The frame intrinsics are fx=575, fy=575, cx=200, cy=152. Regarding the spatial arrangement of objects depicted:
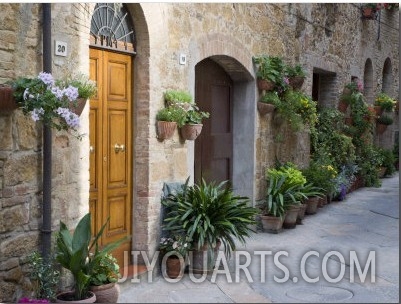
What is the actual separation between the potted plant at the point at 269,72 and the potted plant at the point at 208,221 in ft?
8.76

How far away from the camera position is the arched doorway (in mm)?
5188

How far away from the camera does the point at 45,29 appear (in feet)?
13.9

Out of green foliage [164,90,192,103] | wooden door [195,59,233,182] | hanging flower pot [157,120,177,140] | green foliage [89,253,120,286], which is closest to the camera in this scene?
green foliage [89,253,120,286]

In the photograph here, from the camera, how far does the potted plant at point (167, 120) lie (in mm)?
5742

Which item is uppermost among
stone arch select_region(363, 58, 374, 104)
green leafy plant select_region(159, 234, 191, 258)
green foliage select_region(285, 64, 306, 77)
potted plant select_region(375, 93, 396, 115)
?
stone arch select_region(363, 58, 374, 104)

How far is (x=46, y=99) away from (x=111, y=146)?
1.54m

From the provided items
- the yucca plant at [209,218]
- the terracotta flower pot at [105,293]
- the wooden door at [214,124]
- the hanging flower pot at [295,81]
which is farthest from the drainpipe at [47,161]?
the hanging flower pot at [295,81]

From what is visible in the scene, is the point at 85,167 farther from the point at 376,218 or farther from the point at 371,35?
the point at 371,35

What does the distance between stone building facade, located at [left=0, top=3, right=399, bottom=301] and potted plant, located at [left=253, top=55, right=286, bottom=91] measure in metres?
0.13

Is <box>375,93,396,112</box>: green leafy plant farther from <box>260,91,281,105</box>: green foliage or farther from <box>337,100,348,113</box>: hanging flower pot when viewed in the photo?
<box>260,91,281,105</box>: green foliage

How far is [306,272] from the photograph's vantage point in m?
5.90

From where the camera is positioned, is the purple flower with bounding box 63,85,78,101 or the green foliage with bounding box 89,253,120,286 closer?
the purple flower with bounding box 63,85,78,101

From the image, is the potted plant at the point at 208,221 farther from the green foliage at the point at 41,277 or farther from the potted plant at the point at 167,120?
the green foliage at the point at 41,277

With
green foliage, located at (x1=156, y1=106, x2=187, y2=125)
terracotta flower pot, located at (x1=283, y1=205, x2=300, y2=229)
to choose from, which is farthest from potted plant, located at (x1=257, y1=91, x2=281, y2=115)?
green foliage, located at (x1=156, y1=106, x2=187, y2=125)
